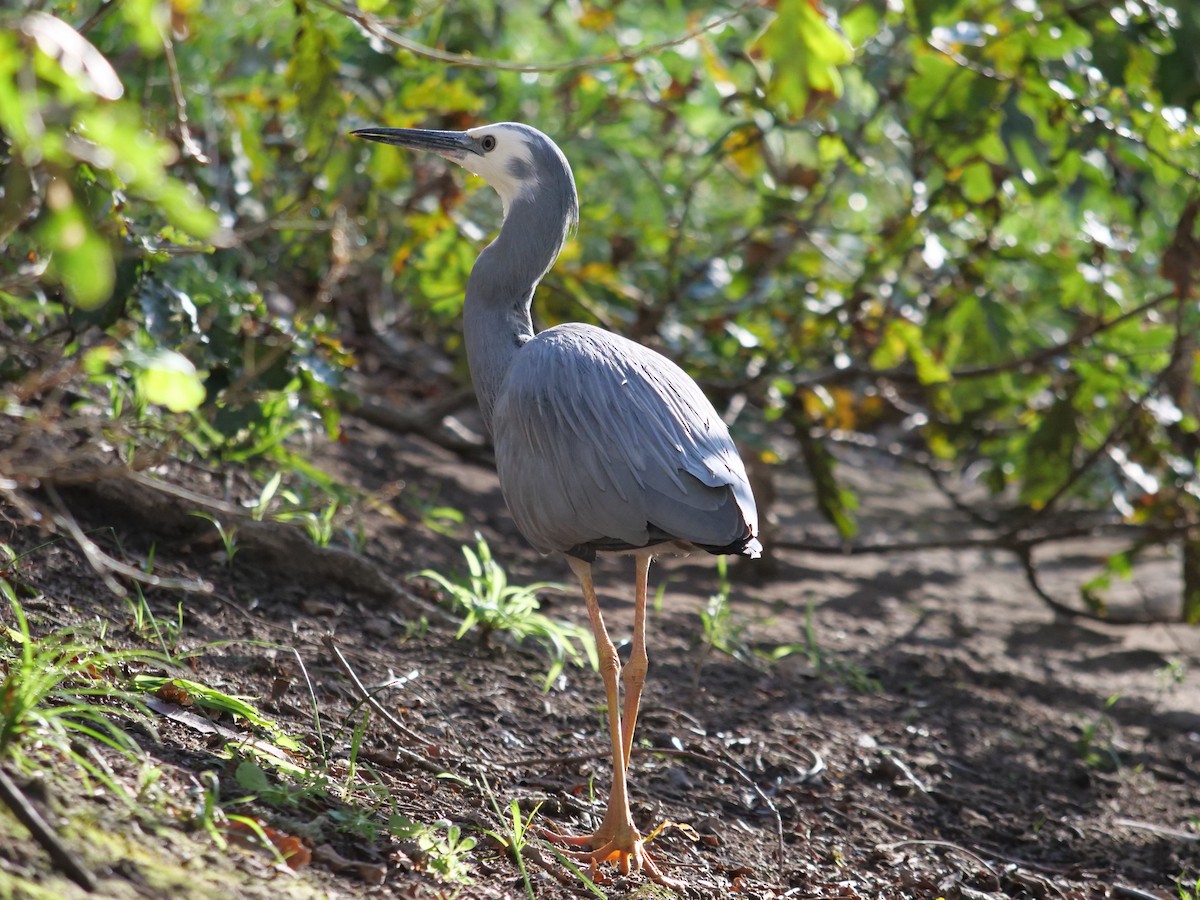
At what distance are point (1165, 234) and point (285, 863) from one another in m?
5.60

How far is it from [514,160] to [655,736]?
2039 millimetres

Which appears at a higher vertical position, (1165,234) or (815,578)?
(1165,234)

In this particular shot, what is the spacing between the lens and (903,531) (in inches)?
307

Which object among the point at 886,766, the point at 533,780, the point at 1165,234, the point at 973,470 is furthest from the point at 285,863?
the point at 973,470

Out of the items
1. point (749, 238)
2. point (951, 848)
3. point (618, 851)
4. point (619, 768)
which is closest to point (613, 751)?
point (619, 768)

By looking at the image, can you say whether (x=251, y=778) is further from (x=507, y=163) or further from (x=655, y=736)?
(x=507, y=163)

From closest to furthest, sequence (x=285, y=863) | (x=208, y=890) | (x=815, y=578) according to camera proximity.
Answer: (x=208, y=890) → (x=285, y=863) → (x=815, y=578)

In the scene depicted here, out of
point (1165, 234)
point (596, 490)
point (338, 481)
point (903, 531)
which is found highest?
point (1165, 234)

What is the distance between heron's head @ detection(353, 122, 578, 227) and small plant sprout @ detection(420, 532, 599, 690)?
123 centimetres

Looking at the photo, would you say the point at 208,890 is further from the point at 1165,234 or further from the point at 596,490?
the point at 1165,234

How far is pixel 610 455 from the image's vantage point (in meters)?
3.24

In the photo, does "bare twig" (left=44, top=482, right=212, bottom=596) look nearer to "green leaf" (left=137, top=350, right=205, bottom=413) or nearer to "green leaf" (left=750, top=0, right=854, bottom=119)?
"green leaf" (left=137, top=350, right=205, bottom=413)

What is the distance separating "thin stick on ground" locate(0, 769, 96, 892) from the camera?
2.13 meters

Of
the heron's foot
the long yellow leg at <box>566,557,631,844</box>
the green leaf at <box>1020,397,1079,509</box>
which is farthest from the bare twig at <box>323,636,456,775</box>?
the green leaf at <box>1020,397,1079,509</box>
